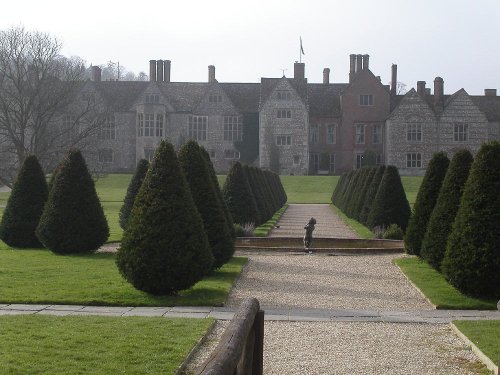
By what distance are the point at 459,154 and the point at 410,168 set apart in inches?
1881

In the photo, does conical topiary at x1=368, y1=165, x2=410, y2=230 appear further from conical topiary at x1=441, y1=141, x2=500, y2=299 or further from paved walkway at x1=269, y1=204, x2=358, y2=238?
conical topiary at x1=441, y1=141, x2=500, y2=299

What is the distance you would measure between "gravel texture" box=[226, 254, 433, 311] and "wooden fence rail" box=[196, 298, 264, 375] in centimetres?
536

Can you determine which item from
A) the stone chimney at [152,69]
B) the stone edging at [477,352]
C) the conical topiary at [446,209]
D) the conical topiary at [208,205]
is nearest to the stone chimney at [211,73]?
the stone chimney at [152,69]

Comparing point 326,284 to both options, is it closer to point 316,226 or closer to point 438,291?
point 438,291

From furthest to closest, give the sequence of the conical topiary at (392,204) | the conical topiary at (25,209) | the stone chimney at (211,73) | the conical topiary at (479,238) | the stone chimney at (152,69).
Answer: the stone chimney at (211,73), the stone chimney at (152,69), the conical topiary at (392,204), the conical topiary at (25,209), the conical topiary at (479,238)

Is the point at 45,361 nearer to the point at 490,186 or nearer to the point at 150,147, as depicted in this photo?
the point at 490,186

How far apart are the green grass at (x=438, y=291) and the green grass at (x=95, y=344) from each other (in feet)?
12.9

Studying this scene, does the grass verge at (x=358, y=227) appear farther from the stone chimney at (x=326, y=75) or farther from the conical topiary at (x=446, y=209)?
the stone chimney at (x=326, y=75)

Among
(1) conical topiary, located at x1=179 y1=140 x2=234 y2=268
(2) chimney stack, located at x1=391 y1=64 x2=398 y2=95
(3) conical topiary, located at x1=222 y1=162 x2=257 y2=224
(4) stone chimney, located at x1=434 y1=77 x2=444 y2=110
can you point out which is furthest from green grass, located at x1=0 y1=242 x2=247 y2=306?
(2) chimney stack, located at x1=391 y1=64 x2=398 y2=95

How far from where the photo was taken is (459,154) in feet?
47.0

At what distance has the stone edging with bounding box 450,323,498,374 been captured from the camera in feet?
24.2

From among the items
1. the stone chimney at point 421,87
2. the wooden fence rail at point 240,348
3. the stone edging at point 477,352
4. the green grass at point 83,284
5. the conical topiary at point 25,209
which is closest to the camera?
the wooden fence rail at point 240,348

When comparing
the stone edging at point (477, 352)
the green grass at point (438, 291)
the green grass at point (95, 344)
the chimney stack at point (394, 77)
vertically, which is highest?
the chimney stack at point (394, 77)

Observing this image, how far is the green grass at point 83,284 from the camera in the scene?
440 inches
